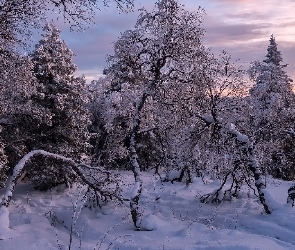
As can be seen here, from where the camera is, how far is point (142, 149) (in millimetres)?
33312

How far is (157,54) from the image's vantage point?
12805 mm

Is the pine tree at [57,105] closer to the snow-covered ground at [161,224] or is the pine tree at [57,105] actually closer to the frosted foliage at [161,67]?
the snow-covered ground at [161,224]

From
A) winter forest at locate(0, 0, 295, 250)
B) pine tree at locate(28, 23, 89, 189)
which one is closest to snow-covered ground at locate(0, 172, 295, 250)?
winter forest at locate(0, 0, 295, 250)

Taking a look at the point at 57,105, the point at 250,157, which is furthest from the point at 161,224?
the point at 57,105

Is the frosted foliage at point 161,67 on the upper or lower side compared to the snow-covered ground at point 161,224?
upper

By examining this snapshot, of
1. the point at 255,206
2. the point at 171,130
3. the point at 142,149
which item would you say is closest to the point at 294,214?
the point at 255,206

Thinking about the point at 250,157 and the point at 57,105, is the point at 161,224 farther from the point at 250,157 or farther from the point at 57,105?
the point at 57,105

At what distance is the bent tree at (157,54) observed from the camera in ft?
40.9

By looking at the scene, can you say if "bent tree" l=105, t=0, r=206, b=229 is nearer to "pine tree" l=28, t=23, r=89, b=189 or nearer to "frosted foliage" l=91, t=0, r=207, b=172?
"frosted foliage" l=91, t=0, r=207, b=172

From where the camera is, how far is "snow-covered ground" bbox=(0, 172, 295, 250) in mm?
7459

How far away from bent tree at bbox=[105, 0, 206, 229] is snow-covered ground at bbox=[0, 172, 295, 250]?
4.90 ft

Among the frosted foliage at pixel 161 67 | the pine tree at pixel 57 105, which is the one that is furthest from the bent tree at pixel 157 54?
the pine tree at pixel 57 105

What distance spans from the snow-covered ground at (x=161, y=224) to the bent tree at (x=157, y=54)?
1.49 meters

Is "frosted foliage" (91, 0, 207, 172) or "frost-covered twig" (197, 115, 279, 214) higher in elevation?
"frosted foliage" (91, 0, 207, 172)
